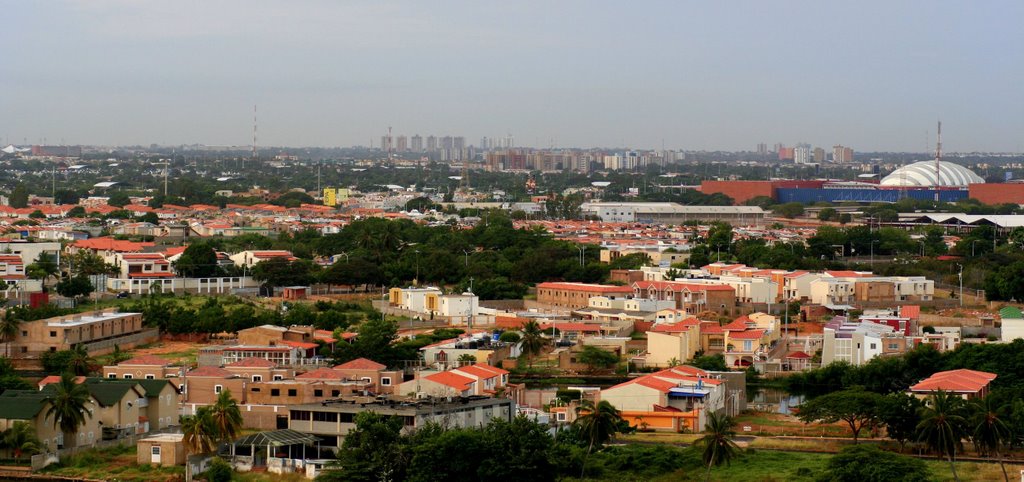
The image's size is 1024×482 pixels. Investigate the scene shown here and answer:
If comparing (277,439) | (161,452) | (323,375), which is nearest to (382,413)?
→ (277,439)

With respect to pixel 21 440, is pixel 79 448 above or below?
below

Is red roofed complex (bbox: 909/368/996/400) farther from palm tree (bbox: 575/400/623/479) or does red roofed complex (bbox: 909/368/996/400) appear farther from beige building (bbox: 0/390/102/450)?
beige building (bbox: 0/390/102/450)

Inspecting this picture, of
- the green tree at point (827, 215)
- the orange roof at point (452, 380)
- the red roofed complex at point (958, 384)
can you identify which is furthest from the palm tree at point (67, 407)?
the green tree at point (827, 215)

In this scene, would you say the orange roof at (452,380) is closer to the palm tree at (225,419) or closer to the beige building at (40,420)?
the palm tree at (225,419)

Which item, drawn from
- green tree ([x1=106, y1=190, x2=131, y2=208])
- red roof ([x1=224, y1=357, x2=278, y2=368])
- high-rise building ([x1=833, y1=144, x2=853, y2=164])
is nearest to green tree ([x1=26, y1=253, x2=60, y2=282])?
red roof ([x1=224, y1=357, x2=278, y2=368])

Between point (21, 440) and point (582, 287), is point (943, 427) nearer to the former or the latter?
point (21, 440)

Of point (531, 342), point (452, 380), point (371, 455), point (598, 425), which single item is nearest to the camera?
point (371, 455)

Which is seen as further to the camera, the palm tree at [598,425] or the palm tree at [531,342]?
the palm tree at [531,342]
